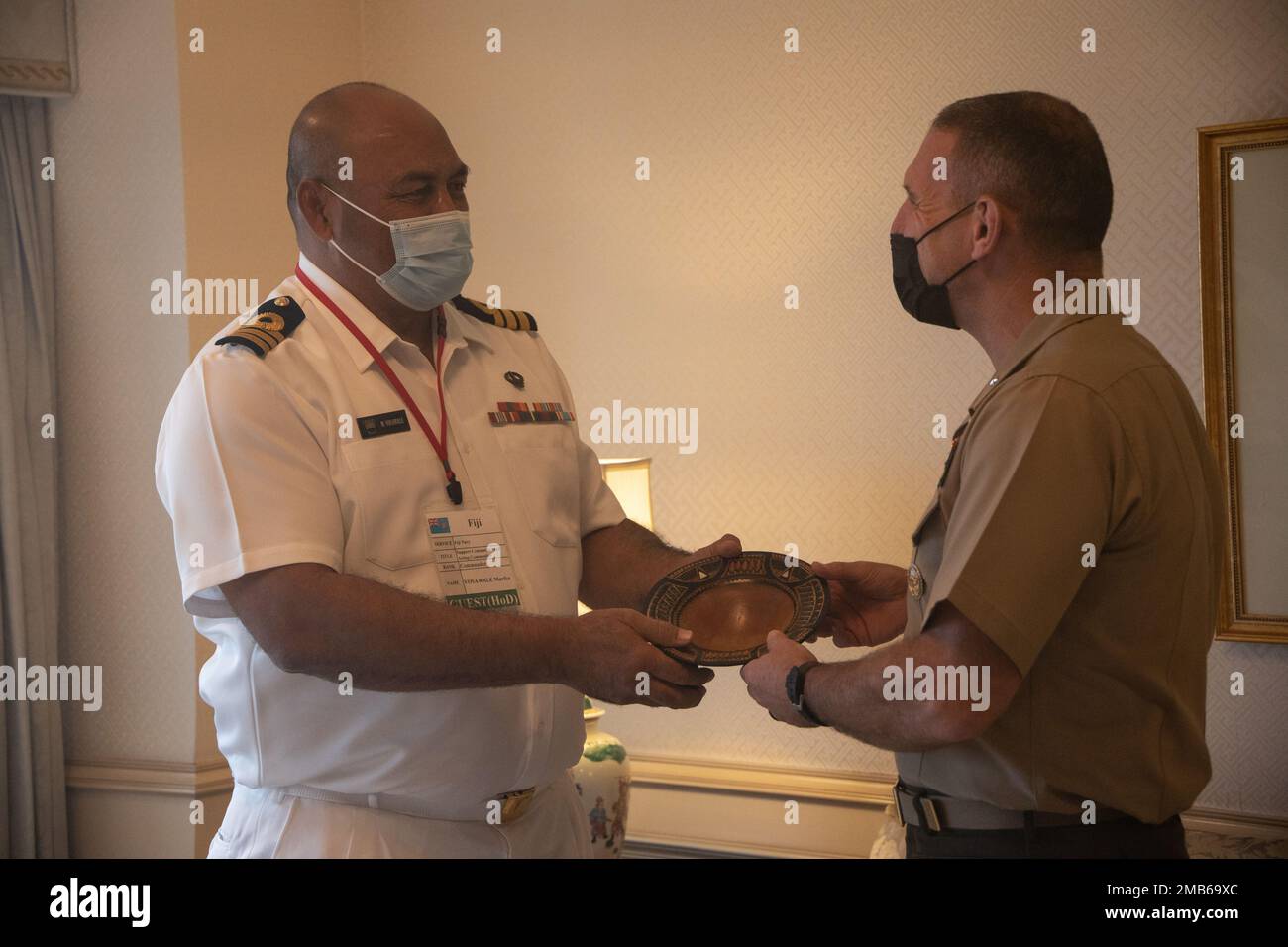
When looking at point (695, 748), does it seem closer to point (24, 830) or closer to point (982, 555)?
point (24, 830)

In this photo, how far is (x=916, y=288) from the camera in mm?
2053

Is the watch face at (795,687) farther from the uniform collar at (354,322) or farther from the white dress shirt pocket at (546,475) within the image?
the uniform collar at (354,322)

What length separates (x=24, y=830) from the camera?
3621 mm

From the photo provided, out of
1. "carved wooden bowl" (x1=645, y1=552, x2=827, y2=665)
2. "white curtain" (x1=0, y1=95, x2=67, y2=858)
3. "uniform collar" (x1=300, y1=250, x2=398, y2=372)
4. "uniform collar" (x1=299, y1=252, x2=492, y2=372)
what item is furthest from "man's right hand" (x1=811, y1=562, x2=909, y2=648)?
"white curtain" (x1=0, y1=95, x2=67, y2=858)

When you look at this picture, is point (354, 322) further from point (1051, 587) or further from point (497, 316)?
point (1051, 587)

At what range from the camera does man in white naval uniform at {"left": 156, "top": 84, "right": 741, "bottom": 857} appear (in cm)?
191

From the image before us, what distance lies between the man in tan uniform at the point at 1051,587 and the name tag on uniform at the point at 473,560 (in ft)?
1.70

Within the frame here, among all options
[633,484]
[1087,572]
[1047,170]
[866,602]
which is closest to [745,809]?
[633,484]

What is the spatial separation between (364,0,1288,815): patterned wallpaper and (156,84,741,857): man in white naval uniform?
4.98ft

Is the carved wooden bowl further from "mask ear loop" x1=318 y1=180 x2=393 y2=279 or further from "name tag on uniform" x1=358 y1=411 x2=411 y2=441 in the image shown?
"mask ear loop" x1=318 y1=180 x2=393 y2=279

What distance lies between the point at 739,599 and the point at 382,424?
2.32 ft
